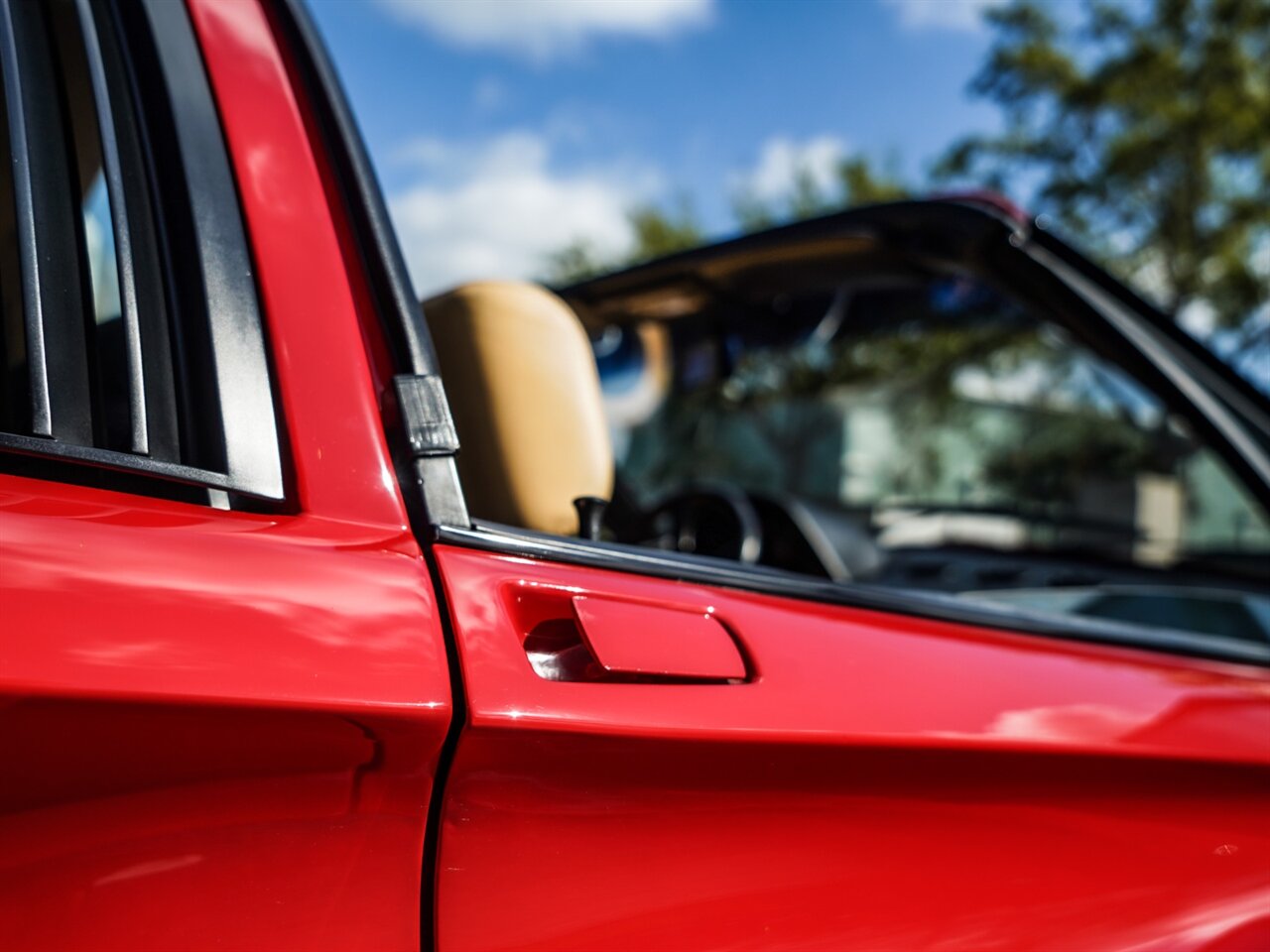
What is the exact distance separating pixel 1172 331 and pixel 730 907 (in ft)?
3.24

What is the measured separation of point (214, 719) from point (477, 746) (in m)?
0.19

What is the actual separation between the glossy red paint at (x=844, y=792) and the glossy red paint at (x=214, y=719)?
56 millimetres

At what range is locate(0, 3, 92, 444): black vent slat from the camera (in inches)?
33.4

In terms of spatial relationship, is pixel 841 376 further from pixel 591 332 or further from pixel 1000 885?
pixel 1000 885

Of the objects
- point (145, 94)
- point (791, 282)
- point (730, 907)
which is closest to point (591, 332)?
point (791, 282)

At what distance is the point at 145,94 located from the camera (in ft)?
3.12

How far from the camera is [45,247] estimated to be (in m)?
0.88

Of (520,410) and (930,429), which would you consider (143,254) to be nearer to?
(520,410)

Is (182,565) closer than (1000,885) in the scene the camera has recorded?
Yes

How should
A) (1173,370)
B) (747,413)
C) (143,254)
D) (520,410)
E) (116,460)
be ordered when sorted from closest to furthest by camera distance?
(116,460) < (143,254) < (520,410) < (1173,370) < (747,413)

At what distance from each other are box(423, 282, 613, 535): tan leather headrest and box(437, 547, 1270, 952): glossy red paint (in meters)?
0.15

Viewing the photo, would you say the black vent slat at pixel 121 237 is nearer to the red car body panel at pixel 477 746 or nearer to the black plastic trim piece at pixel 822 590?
the red car body panel at pixel 477 746

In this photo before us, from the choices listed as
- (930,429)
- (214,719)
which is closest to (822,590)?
(214,719)

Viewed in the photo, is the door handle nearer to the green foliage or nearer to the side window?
the side window
